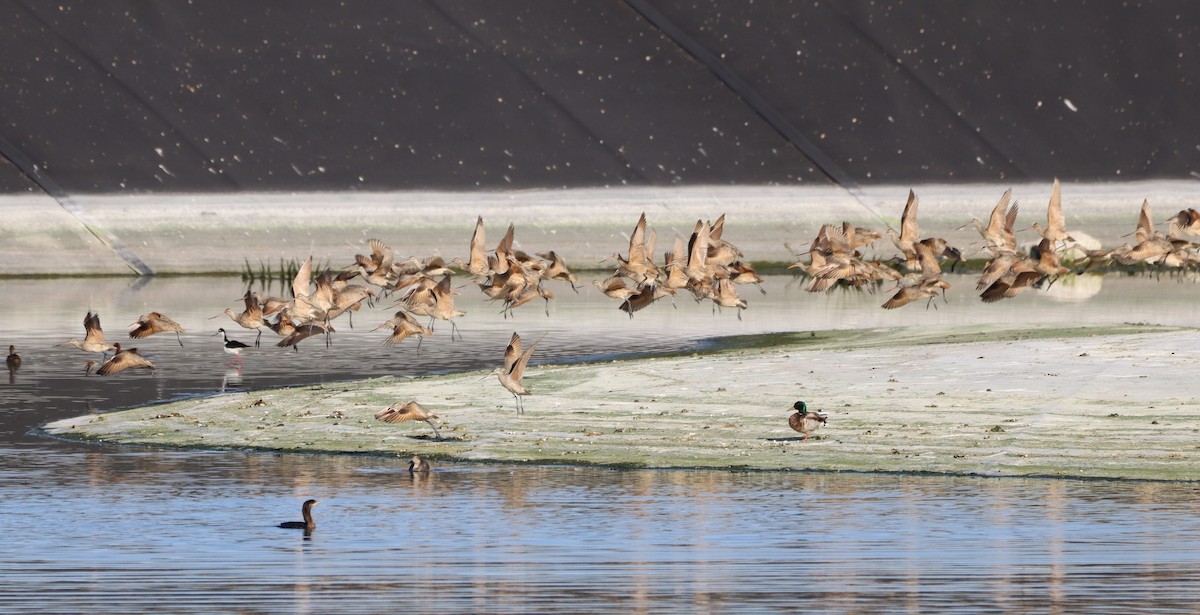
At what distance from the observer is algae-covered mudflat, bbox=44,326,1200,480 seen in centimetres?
1731

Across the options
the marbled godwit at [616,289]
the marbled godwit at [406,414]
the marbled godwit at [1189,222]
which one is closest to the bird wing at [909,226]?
the marbled godwit at [1189,222]

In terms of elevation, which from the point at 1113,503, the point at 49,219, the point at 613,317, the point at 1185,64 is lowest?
the point at 1113,503

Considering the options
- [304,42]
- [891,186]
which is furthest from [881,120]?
[304,42]

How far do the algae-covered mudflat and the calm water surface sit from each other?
659 millimetres

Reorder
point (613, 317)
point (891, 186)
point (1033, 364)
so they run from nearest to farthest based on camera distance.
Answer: point (1033, 364) < point (613, 317) < point (891, 186)

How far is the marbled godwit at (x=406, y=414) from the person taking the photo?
18.4 meters

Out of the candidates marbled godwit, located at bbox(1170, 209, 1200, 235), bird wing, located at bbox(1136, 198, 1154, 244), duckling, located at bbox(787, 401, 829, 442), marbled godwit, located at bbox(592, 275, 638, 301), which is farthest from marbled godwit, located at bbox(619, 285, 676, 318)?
duckling, located at bbox(787, 401, 829, 442)

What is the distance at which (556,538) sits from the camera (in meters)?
13.9

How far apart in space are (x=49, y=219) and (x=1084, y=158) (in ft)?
74.9

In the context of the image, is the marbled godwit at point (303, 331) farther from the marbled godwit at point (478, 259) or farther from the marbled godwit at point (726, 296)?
the marbled godwit at point (726, 296)

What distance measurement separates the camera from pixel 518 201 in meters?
51.5

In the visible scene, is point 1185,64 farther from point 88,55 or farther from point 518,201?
point 88,55

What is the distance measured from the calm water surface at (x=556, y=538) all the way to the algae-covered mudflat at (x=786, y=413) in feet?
2.16

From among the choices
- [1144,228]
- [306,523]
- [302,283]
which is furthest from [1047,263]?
[306,523]
